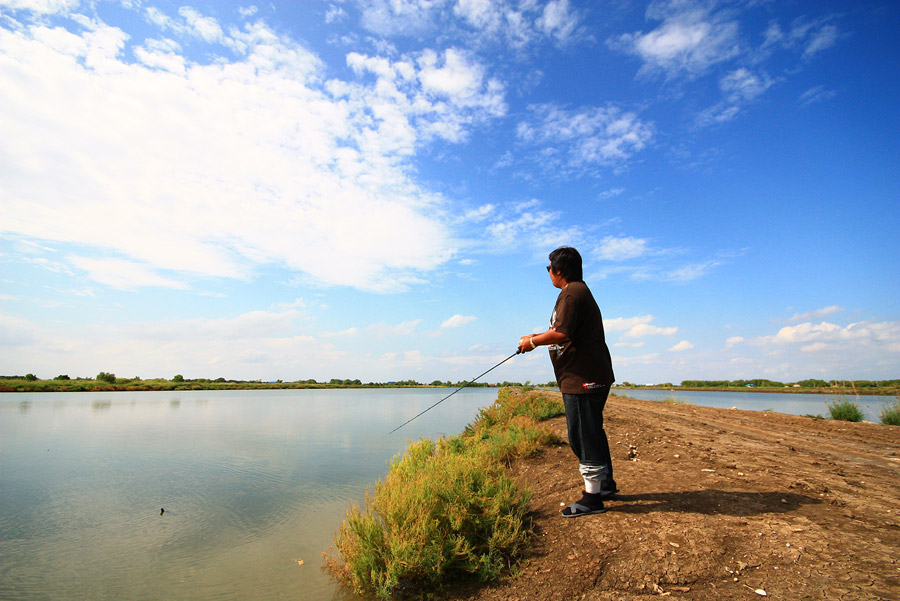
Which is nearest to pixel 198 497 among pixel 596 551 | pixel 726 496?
pixel 596 551

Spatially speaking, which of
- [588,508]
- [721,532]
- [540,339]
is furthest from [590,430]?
[721,532]

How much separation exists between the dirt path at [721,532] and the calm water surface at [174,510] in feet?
7.81

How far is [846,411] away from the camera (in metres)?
10.6

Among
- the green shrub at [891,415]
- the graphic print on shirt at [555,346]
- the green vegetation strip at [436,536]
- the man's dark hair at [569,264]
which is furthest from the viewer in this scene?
the green shrub at [891,415]

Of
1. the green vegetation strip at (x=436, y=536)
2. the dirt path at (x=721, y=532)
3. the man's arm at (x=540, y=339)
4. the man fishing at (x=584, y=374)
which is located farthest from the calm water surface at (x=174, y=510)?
the man's arm at (x=540, y=339)

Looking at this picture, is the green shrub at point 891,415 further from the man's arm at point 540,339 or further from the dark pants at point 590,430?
the man's arm at point 540,339

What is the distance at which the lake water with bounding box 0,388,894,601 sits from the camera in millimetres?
4059

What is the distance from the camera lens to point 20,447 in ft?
32.9

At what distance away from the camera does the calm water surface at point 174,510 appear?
406cm

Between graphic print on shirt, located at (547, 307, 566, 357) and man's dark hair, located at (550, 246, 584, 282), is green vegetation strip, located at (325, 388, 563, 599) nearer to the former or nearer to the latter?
graphic print on shirt, located at (547, 307, 566, 357)

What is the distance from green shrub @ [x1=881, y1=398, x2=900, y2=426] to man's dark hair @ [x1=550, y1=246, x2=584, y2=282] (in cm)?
1110

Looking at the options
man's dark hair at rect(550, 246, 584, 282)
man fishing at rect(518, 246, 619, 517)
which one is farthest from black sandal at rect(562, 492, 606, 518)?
man's dark hair at rect(550, 246, 584, 282)

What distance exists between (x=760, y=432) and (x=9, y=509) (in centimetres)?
1311

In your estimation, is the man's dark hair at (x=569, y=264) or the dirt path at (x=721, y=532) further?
the man's dark hair at (x=569, y=264)
